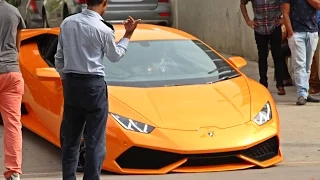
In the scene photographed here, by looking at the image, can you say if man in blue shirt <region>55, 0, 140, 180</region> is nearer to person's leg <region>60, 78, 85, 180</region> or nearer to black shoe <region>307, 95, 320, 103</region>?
person's leg <region>60, 78, 85, 180</region>

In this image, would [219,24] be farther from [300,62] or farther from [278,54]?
[300,62]

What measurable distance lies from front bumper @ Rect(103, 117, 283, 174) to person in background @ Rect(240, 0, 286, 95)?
400cm

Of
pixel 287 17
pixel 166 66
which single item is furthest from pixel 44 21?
pixel 166 66

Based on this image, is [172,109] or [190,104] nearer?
[172,109]

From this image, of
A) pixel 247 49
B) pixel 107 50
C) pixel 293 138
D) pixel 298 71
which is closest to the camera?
Result: pixel 107 50

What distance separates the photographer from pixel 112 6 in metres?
14.9

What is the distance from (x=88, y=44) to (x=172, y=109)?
1724 millimetres

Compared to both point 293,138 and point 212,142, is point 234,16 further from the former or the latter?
point 212,142

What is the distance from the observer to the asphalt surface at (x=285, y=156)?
6.44 metres

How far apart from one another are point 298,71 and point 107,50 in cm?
497

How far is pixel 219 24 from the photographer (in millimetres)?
15867

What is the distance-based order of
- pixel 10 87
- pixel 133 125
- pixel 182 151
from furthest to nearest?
pixel 133 125, pixel 182 151, pixel 10 87

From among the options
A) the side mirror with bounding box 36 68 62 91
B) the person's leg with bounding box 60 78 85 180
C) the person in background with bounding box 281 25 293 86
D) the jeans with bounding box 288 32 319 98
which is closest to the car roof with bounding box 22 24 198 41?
the side mirror with bounding box 36 68 62 91

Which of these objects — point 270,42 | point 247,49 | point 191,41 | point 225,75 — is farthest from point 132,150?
point 247,49
